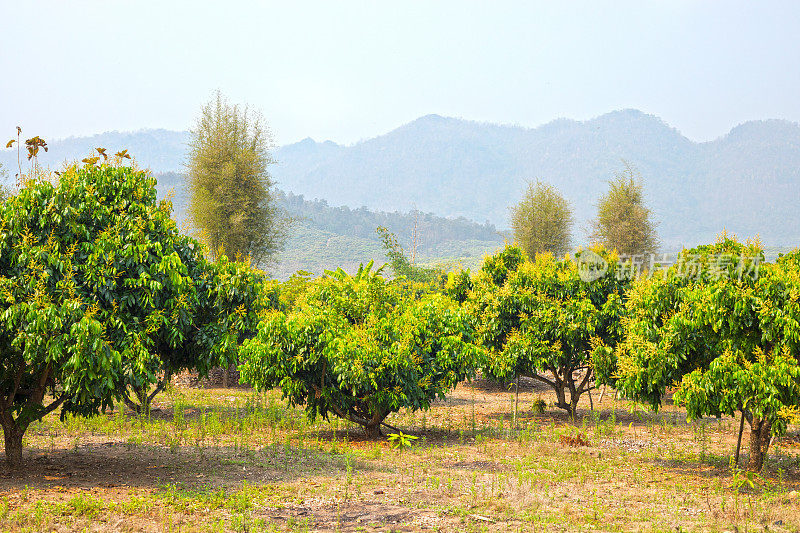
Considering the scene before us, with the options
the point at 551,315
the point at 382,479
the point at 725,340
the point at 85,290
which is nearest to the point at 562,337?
the point at 551,315

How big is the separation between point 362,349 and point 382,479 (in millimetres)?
2889

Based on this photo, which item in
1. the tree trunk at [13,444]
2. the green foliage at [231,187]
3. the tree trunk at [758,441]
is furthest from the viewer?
the green foliage at [231,187]

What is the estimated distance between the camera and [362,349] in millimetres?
12609

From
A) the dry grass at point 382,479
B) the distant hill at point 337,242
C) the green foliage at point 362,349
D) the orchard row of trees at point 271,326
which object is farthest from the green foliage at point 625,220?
the distant hill at point 337,242

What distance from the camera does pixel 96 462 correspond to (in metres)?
11.2

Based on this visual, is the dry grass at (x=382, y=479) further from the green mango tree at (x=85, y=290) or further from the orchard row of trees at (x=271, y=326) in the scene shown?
the green mango tree at (x=85, y=290)

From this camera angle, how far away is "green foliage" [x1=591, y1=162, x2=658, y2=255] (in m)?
43.9

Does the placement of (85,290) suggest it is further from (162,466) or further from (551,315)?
(551,315)

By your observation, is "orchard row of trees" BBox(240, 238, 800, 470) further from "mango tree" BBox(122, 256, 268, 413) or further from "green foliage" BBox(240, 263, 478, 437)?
A: "mango tree" BBox(122, 256, 268, 413)

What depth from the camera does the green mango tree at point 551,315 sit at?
1662 centimetres

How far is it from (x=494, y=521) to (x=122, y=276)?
622cm

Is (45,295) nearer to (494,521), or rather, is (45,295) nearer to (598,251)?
(494,521)

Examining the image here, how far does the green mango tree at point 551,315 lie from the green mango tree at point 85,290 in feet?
28.7

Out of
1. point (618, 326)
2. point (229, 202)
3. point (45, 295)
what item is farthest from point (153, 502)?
point (229, 202)
